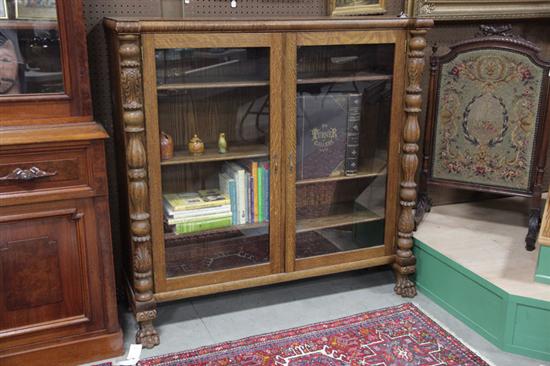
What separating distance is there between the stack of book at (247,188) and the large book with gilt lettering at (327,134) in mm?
173

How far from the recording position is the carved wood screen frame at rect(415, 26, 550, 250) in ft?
8.66

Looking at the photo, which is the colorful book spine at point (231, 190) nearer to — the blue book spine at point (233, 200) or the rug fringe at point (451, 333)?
the blue book spine at point (233, 200)

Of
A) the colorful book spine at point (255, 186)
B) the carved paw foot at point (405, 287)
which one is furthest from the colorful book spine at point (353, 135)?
the carved paw foot at point (405, 287)

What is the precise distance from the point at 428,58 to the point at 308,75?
1012mm

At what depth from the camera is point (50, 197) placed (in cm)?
210

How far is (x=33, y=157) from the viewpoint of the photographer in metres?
2.05

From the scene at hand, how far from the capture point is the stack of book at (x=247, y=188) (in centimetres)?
252

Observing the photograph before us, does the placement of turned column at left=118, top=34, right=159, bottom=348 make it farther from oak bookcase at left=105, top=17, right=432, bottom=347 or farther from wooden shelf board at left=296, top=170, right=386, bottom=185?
wooden shelf board at left=296, top=170, right=386, bottom=185

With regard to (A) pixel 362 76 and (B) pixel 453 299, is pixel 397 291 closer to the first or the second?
(B) pixel 453 299

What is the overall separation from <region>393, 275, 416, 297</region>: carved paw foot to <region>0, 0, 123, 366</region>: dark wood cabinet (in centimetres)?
142

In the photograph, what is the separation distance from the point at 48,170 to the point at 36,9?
1.93 ft

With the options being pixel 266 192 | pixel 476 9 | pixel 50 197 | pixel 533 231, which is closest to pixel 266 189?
pixel 266 192

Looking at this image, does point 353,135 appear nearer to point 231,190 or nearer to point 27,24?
point 231,190

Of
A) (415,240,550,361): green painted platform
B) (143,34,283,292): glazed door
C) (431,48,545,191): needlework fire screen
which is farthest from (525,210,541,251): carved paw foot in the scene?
(143,34,283,292): glazed door
